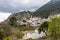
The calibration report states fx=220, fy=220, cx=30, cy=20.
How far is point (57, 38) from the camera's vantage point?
153 ft

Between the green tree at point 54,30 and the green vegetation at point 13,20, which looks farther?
the green vegetation at point 13,20

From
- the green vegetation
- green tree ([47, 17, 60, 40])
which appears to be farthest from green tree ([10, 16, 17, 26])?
green tree ([47, 17, 60, 40])

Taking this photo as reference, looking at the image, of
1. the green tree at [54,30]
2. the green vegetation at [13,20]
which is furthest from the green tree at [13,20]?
the green tree at [54,30]

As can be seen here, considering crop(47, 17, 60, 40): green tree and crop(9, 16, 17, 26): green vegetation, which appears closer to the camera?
crop(47, 17, 60, 40): green tree

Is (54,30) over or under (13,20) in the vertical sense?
under

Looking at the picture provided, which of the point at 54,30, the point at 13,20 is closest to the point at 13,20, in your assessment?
the point at 13,20

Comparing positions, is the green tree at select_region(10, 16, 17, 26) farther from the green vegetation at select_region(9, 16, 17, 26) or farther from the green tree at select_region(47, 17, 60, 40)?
the green tree at select_region(47, 17, 60, 40)

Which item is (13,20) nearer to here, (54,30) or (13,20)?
(13,20)

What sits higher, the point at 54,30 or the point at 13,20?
the point at 13,20

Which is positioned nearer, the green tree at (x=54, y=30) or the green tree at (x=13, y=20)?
the green tree at (x=54, y=30)

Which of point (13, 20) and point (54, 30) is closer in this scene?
point (54, 30)

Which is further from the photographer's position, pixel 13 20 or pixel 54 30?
pixel 13 20

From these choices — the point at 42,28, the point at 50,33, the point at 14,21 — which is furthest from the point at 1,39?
the point at 14,21

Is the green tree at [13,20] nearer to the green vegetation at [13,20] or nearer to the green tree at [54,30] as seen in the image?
the green vegetation at [13,20]
